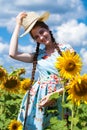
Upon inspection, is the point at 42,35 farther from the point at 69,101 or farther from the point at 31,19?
the point at 69,101

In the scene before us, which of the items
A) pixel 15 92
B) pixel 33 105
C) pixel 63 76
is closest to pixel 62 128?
pixel 63 76

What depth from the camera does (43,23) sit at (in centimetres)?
580

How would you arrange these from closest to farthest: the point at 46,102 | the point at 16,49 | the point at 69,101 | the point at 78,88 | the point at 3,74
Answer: the point at 78,88 → the point at 69,101 → the point at 46,102 → the point at 16,49 → the point at 3,74

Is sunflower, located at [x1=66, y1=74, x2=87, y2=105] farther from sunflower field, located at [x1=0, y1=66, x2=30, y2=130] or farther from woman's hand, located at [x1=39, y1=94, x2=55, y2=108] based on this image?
sunflower field, located at [x1=0, y1=66, x2=30, y2=130]

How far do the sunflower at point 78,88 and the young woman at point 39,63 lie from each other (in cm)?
77

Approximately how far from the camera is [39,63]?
5.72 metres

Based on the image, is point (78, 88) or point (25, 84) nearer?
point (78, 88)

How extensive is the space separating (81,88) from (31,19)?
1290 millimetres

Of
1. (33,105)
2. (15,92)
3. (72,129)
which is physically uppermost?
(15,92)

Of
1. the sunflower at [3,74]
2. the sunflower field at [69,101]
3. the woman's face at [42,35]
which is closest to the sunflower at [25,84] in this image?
the sunflower at [3,74]

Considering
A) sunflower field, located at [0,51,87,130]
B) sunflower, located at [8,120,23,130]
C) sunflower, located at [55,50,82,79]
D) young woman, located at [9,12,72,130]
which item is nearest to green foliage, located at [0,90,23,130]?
sunflower field, located at [0,51,87,130]

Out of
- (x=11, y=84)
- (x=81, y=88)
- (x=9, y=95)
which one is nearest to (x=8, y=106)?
(x=9, y=95)

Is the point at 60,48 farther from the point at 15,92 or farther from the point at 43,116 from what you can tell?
the point at 15,92

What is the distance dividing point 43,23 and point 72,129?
137 cm
